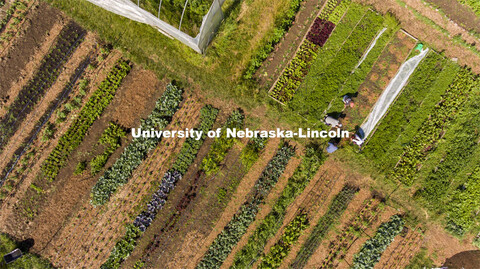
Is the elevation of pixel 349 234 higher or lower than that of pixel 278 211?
higher

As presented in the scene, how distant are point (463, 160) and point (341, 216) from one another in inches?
341

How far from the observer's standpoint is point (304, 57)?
17.9m

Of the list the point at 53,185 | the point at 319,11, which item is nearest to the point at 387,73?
the point at 319,11

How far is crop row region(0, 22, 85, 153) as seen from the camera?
706 inches

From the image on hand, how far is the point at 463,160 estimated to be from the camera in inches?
698

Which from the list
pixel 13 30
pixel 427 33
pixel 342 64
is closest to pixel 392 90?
pixel 342 64

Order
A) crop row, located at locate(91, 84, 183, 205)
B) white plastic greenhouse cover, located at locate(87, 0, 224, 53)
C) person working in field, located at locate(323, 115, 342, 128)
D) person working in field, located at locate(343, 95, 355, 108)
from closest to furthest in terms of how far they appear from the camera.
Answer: white plastic greenhouse cover, located at locate(87, 0, 224, 53)
person working in field, located at locate(323, 115, 342, 128)
person working in field, located at locate(343, 95, 355, 108)
crop row, located at locate(91, 84, 183, 205)

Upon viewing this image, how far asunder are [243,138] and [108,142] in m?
8.80

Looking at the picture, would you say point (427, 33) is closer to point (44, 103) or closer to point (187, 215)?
point (187, 215)

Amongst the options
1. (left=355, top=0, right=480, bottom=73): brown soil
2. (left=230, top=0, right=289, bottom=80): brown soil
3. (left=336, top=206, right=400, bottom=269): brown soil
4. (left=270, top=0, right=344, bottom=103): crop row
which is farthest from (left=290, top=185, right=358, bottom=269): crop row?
(left=355, top=0, right=480, bottom=73): brown soil

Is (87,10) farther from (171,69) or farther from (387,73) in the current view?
(387,73)

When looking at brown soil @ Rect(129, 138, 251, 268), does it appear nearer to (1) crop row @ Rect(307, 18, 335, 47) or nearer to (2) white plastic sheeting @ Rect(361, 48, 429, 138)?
(1) crop row @ Rect(307, 18, 335, 47)

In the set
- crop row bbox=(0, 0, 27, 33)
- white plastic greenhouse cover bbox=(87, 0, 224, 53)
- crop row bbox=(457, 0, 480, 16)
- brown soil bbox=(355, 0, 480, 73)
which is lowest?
crop row bbox=(0, 0, 27, 33)

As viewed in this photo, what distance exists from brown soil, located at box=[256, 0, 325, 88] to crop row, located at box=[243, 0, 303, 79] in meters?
0.32
